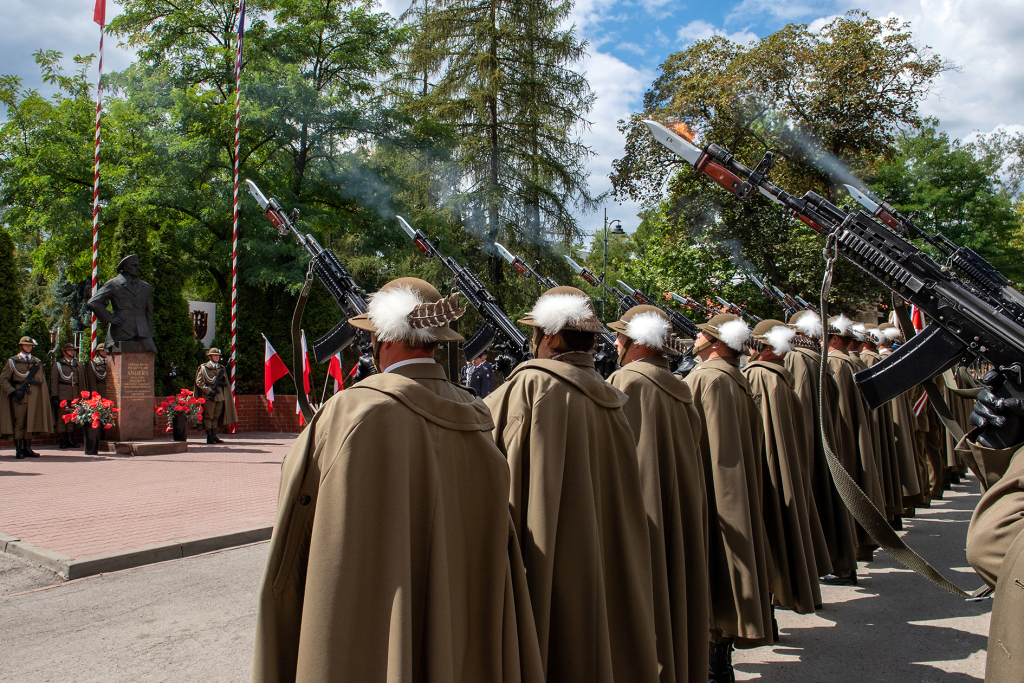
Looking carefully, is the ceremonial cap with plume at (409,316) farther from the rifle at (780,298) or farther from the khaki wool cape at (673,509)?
the rifle at (780,298)

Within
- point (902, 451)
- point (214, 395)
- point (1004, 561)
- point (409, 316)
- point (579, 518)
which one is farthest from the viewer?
point (214, 395)

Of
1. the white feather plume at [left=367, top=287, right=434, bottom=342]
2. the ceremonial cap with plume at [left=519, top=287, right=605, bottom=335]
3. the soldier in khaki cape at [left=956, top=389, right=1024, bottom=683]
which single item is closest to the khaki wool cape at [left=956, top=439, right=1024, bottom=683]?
the soldier in khaki cape at [left=956, top=389, right=1024, bottom=683]

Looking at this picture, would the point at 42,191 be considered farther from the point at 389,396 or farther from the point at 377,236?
the point at 389,396

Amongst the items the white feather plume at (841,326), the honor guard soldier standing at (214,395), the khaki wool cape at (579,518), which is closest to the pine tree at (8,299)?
the honor guard soldier standing at (214,395)

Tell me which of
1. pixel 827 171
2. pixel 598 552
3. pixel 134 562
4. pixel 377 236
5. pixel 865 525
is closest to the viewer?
pixel 865 525

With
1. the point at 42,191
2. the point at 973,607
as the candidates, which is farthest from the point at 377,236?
the point at 973,607

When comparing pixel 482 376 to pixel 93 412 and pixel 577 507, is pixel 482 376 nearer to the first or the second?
pixel 93 412

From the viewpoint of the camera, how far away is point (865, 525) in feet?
9.04

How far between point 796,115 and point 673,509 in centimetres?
1753

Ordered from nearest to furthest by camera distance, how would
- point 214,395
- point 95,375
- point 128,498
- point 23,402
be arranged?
1. point 128,498
2. point 23,402
3. point 95,375
4. point 214,395

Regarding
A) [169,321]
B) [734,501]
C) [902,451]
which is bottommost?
[902,451]

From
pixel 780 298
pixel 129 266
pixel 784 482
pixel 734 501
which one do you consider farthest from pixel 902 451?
pixel 129 266

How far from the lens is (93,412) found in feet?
45.7

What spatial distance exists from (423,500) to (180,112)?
2295 centimetres
